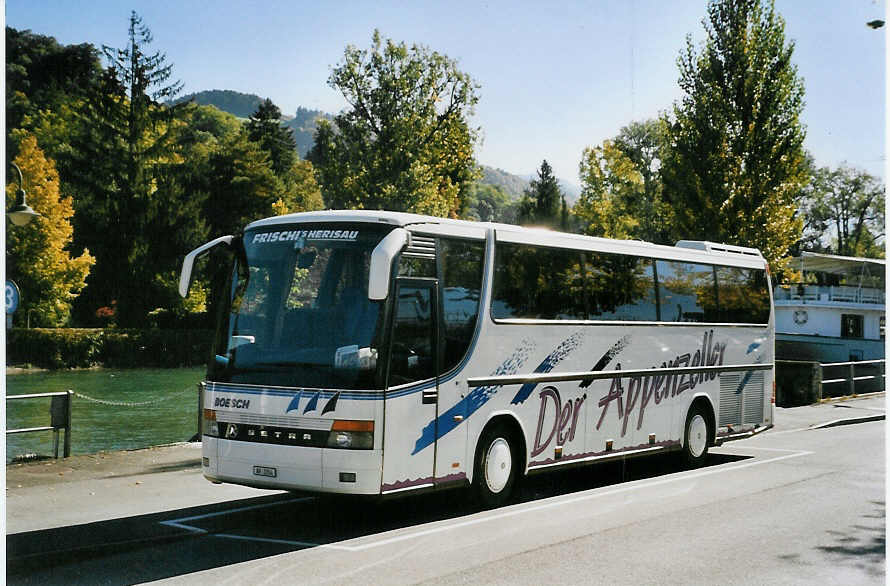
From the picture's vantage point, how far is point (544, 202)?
10738 cm

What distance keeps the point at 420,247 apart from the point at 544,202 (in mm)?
97507

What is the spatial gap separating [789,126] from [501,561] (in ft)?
102

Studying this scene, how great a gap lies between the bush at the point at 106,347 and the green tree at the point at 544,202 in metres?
47.9

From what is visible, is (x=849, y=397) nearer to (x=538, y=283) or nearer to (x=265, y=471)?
(x=538, y=283)

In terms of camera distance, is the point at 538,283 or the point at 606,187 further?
the point at 606,187

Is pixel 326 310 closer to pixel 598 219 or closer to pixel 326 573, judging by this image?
pixel 326 573

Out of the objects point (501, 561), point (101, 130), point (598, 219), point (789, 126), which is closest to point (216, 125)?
point (101, 130)

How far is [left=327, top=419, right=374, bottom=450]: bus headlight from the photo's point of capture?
389 inches

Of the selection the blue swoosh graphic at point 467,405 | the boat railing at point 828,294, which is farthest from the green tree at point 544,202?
the blue swoosh graphic at point 467,405

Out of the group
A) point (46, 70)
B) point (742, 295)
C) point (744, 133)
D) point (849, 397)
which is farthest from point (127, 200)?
point (742, 295)

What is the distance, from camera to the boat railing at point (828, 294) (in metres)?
55.8

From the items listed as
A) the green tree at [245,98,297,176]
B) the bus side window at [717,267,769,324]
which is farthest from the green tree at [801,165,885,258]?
the bus side window at [717,267,769,324]

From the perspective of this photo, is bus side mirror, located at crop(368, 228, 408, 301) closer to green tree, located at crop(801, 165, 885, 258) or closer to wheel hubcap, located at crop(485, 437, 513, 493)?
wheel hubcap, located at crop(485, 437, 513, 493)

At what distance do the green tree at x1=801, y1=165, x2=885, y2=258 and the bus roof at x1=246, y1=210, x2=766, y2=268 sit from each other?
7338 centimetres
